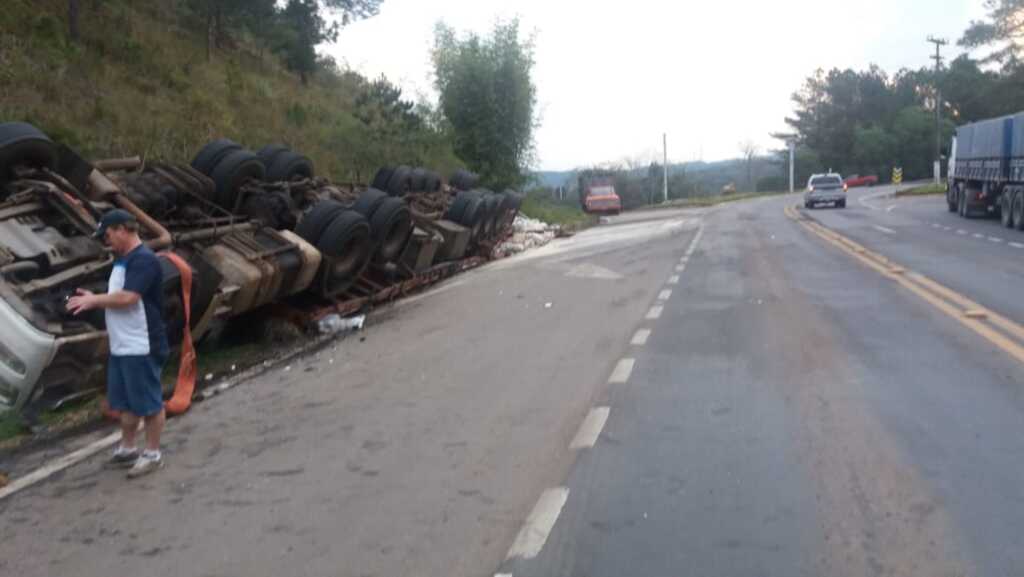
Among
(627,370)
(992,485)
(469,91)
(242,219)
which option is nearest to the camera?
(992,485)

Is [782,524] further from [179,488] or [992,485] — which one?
[179,488]

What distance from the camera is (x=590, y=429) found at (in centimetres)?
843

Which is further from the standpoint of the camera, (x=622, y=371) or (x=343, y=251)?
(x=343, y=251)

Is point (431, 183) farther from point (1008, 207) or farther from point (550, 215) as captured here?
point (550, 215)

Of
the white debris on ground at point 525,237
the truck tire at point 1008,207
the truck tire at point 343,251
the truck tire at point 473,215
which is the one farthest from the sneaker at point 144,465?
the truck tire at point 1008,207

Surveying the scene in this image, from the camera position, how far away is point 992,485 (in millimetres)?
6758

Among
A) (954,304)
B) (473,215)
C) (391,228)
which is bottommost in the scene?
(954,304)

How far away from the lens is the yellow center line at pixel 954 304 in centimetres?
1184

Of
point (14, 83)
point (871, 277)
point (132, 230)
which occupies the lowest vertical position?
point (871, 277)

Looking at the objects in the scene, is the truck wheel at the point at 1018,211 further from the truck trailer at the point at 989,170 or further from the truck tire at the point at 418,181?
the truck tire at the point at 418,181

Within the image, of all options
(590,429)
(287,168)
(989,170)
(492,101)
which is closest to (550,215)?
(492,101)

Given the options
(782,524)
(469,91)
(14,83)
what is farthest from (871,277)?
(469,91)

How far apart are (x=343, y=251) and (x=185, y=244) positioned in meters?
2.96

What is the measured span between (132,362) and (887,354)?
7202 millimetres
